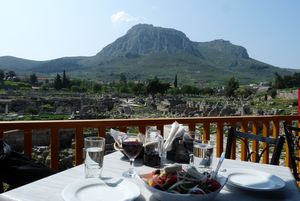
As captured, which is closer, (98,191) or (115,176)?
(98,191)

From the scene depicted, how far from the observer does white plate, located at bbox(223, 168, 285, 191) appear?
1.37 meters

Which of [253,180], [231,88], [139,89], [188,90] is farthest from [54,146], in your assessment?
[188,90]

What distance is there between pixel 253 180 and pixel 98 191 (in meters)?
0.73

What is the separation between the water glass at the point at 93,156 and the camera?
53.4 inches

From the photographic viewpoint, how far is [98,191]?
4.17 ft

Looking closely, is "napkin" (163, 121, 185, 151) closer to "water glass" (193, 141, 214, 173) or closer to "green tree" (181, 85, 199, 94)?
"water glass" (193, 141, 214, 173)

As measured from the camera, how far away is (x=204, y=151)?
1.41 meters

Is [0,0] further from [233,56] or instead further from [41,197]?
[233,56]

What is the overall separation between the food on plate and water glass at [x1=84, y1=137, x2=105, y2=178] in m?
0.27

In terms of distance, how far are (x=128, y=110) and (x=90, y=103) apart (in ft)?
32.4

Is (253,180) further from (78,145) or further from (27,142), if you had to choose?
(27,142)

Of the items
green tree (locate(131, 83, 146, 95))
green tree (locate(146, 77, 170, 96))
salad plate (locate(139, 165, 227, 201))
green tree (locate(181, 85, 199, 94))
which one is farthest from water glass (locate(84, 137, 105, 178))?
green tree (locate(181, 85, 199, 94))

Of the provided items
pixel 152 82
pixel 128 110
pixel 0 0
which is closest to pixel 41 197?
pixel 0 0

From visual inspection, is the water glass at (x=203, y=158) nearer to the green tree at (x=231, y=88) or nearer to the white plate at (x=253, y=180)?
the white plate at (x=253, y=180)
